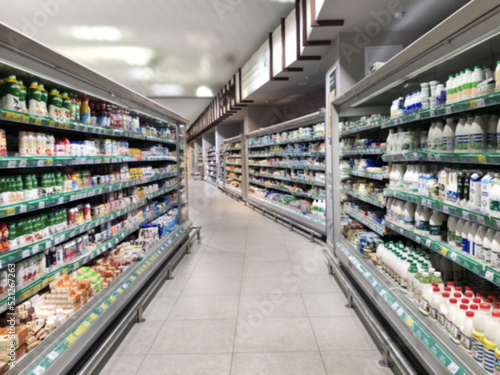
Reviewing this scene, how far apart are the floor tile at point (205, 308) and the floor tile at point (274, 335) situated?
259 millimetres

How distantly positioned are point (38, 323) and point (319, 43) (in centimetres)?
475

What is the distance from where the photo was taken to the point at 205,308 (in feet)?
11.5

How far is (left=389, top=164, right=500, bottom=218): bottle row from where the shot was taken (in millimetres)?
1732

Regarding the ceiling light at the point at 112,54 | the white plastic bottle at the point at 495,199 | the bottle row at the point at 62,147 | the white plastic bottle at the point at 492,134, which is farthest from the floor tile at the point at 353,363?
the ceiling light at the point at 112,54

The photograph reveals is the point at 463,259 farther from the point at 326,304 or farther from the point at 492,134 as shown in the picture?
the point at 326,304

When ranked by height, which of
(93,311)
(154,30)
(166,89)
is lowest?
(93,311)

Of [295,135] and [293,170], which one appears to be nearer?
[295,135]

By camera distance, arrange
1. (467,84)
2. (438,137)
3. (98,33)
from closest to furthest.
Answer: (467,84), (438,137), (98,33)

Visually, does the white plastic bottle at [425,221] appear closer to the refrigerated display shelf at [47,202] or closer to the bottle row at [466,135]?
the bottle row at [466,135]

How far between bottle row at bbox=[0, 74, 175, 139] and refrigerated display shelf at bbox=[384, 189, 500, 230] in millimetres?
2678

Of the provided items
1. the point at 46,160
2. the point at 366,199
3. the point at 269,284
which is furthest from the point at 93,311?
the point at 366,199

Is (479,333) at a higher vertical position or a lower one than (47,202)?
lower

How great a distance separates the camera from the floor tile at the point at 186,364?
8.00 ft

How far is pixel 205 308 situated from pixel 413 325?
2.06 meters
